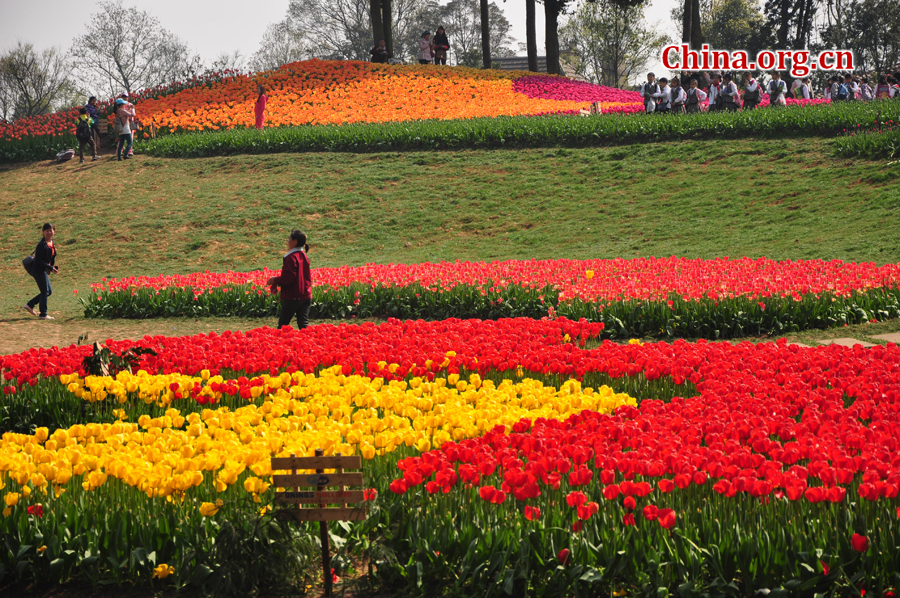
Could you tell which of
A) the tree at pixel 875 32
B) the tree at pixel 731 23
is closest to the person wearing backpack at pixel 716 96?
the tree at pixel 875 32

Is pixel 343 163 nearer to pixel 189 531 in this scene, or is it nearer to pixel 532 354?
pixel 532 354

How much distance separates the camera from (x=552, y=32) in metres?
40.8

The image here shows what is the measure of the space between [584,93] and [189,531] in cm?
3621

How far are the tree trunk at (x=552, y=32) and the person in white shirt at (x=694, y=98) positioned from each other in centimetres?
1658

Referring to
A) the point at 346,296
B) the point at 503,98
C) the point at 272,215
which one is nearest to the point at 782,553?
the point at 346,296

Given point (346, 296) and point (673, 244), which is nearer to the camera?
point (346, 296)

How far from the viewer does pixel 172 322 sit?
12.1 m

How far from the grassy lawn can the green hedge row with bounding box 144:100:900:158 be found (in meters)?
0.86

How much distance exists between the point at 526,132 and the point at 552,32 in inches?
752

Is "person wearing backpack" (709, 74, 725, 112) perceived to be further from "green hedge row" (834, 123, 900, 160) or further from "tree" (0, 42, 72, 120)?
"tree" (0, 42, 72, 120)

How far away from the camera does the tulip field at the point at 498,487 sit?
3078mm

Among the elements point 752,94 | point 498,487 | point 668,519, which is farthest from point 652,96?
point 668,519

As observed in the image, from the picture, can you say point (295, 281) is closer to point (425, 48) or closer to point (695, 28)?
point (695, 28)

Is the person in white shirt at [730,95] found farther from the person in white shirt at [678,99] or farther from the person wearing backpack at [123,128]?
the person wearing backpack at [123,128]
